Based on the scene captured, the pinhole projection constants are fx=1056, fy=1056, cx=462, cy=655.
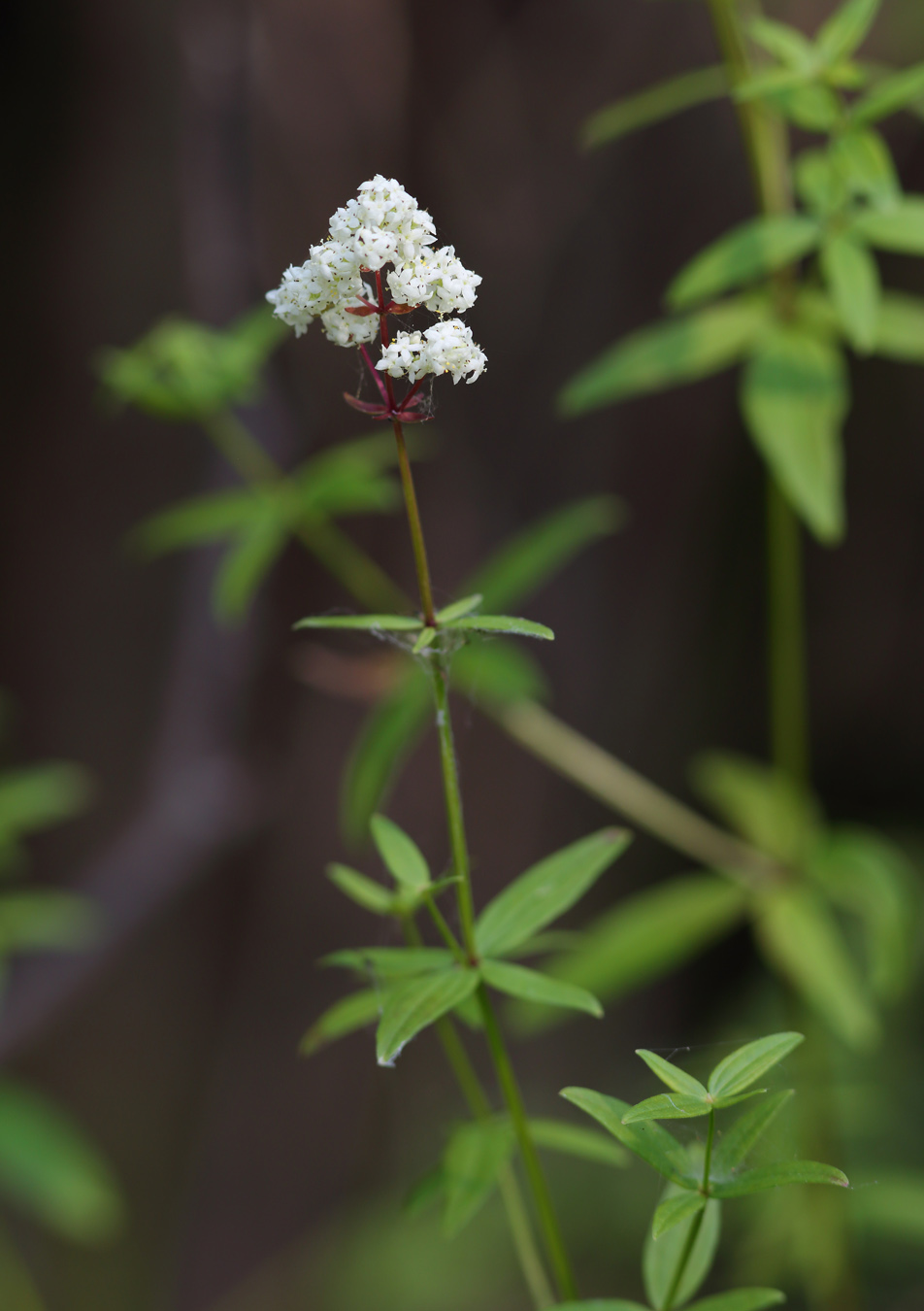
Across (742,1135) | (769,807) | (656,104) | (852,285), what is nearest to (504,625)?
(742,1135)

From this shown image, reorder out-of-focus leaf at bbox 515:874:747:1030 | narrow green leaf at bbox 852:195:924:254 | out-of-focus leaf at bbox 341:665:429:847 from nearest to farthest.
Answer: narrow green leaf at bbox 852:195:924:254 < out-of-focus leaf at bbox 341:665:429:847 < out-of-focus leaf at bbox 515:874:747:1030

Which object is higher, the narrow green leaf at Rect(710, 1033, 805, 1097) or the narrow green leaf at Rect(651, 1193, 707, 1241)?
the narrow green leaf at Rect(710, 1033, 805, 1097)

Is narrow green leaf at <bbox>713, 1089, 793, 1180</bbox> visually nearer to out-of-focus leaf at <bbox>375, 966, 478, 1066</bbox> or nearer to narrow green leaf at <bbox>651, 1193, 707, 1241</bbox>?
narrow green leaf at <bbox>651, 1193, 707, 1241</bbox>

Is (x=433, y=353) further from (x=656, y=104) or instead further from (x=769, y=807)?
(x=769, y=807)

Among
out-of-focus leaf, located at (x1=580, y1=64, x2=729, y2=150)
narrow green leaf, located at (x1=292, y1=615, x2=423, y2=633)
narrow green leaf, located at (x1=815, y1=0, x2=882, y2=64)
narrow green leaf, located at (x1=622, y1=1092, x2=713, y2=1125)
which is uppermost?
out-of-focus leaf, located at (x1=580, y1=64, x2=729, y2=150)

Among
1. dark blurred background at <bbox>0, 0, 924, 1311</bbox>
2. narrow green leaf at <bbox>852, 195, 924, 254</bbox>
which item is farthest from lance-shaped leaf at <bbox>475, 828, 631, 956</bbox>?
dark blurred background at <bbox>0, 0, 924, 1311</bbox>
